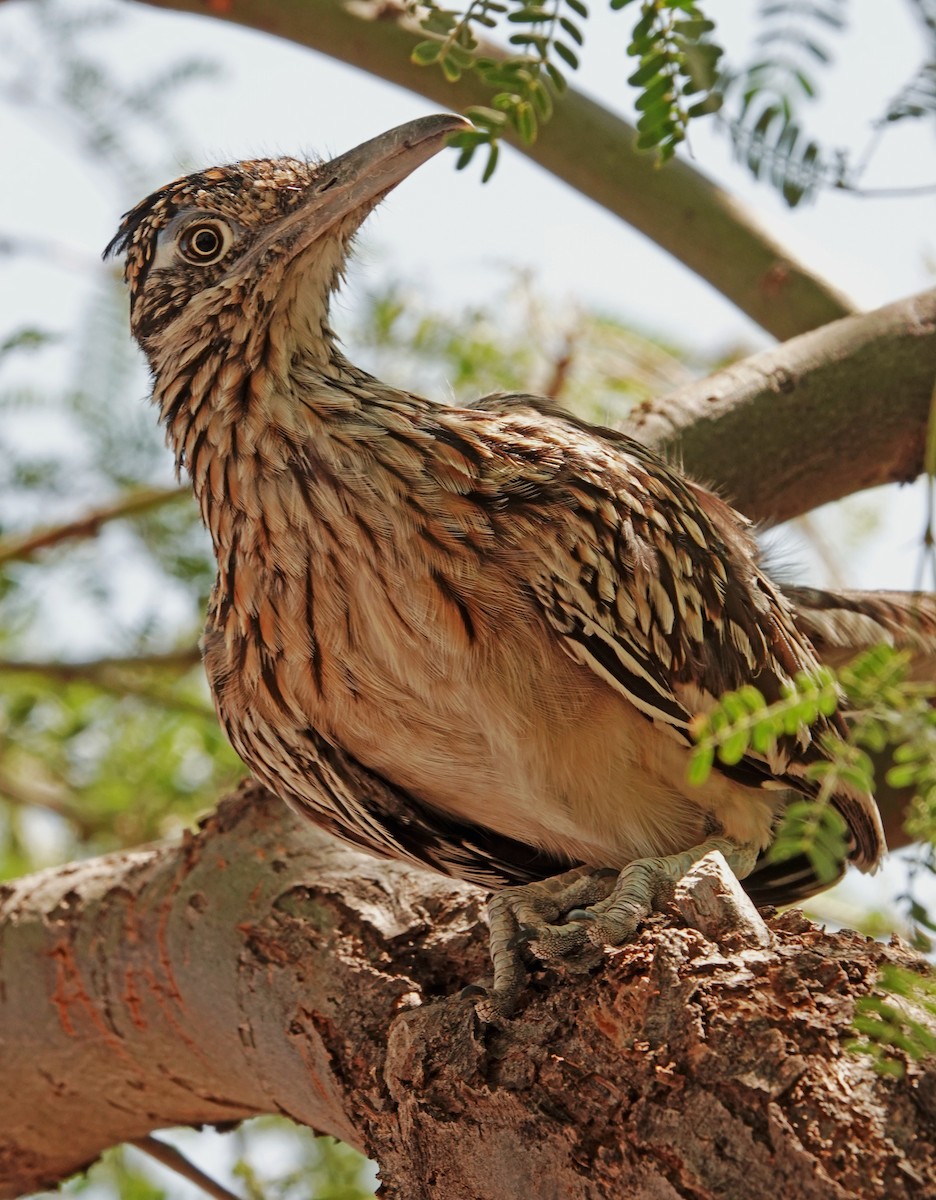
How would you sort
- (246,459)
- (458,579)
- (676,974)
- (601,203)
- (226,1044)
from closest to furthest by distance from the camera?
(676,974)
(458,579)
(246,459)
(226,1044)
(601,203)

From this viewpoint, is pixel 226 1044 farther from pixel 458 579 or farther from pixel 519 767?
pixel 458 579

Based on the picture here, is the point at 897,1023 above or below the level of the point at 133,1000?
below

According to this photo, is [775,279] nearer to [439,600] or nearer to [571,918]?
[439,600]

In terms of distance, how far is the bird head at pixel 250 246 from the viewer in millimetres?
3271

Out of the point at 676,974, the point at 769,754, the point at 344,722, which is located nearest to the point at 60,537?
the point at 344,722

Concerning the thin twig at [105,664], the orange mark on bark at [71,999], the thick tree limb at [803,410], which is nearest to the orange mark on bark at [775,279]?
the thick tree limb at [803,410]

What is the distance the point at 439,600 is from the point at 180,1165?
1937 mm

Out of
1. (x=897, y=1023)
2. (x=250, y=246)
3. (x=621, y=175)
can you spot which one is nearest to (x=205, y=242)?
(x=250, y=246)

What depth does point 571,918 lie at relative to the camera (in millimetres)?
2957

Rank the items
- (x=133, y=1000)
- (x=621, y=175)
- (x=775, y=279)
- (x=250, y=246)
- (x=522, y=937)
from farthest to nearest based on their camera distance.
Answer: (x=775, y=279) → (x=621, y=175) → (x=133, y=1000) → (x=250, y=246) → (x=522, y=937)

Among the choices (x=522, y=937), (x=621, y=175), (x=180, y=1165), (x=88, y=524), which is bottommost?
(x=180, y=1165)

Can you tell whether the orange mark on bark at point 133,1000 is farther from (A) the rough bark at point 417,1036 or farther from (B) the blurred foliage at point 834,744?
(B) the blurred foliage at point 834,744

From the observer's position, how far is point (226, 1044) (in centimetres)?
354

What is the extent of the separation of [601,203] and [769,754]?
220cm
